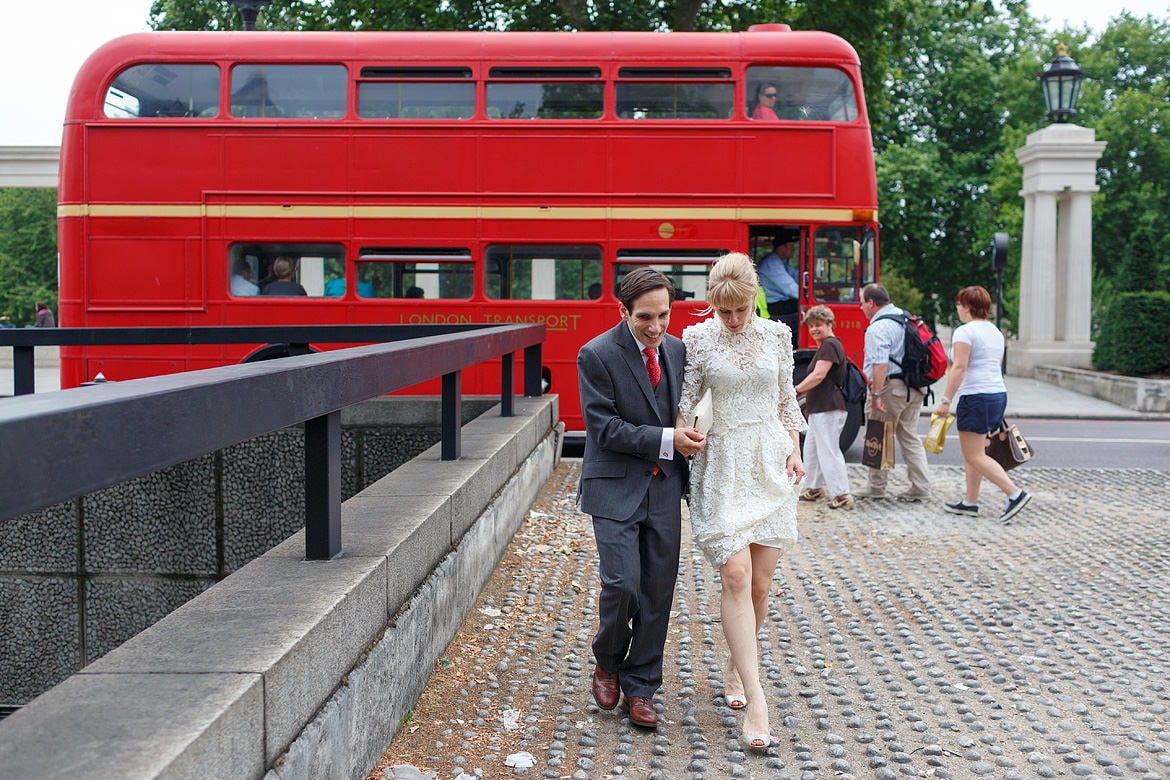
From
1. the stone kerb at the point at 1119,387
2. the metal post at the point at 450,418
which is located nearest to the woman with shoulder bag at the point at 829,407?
the metal post at the point at 450,418

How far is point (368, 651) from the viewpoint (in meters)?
3.68

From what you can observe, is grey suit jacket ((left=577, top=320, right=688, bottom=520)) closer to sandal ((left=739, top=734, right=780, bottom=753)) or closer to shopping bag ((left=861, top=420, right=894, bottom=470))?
sandal ((left=739, top=734, right=780, bottom=753))

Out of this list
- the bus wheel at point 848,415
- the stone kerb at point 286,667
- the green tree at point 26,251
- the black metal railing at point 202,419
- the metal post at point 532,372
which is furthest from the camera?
the green tree at point 26,251

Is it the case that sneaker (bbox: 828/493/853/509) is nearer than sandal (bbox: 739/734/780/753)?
No

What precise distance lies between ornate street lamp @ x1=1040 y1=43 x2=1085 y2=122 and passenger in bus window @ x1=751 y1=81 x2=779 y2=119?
37.5 feet

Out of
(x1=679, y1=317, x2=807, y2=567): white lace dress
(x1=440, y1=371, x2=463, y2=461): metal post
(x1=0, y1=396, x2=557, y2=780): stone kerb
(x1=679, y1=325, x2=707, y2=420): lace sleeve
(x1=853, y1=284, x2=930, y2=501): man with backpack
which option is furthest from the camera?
(x1=853, y1=284, x2=930, y2=501): man with backpack

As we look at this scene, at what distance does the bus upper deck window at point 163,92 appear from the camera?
1245cm

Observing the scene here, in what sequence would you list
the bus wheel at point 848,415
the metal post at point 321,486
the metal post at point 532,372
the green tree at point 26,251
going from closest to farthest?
the metal post at point 321,486
the metal post at point 532,372
the bus wheel at point 848,415
the green tree at point 26,251

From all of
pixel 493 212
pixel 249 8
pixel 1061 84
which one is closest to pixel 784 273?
pixel 493 212

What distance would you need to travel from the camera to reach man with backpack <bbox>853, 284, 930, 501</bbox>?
9219mm

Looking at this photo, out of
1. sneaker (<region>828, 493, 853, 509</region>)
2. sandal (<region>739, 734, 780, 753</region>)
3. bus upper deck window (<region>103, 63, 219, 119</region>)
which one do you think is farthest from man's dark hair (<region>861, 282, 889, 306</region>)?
bus upper deck window (<region>103, 63, 219, 119</region>)

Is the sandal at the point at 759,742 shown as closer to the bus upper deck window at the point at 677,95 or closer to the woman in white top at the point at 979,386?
the woman in white top at the point at 979,386

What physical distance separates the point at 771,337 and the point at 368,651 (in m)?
1.90

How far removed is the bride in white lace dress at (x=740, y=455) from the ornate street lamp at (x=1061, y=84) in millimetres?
19828
